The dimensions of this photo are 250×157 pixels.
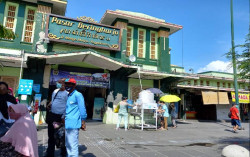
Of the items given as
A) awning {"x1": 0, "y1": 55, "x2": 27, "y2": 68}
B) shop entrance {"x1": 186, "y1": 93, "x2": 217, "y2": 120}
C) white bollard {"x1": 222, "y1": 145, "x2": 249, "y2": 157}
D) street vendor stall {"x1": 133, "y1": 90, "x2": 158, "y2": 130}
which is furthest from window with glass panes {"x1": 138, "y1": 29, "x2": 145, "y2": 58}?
white bollard {"x1": 222, "y1": 145, "x2": 249, "y2": 157}

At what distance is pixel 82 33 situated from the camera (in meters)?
12.1

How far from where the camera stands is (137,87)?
13.6 m

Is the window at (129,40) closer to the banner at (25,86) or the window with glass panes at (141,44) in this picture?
the window with glass panes at (141,44)

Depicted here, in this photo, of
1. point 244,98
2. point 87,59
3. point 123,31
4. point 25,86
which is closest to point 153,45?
point 123,31

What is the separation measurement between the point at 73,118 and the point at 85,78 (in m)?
8.23

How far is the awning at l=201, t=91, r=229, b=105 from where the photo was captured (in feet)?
55.7

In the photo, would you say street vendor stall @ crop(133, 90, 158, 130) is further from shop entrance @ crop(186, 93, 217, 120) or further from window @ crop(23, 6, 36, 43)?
shop entrance @ crop(186, 93, 217, 120)

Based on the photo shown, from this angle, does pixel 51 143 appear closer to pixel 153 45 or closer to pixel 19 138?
pixel 19 138

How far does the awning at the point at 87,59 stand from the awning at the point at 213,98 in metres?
9.84

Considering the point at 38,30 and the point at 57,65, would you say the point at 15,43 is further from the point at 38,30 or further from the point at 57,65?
the point at 57,65

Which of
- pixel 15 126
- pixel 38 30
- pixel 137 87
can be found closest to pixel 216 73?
pixel 137 87

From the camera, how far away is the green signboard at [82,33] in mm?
11469

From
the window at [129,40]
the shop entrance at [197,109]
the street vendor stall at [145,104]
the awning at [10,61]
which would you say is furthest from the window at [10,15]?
the shop entrance at [197,109]

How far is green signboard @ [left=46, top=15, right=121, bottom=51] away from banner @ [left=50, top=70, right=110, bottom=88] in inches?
76.6
